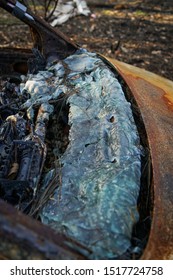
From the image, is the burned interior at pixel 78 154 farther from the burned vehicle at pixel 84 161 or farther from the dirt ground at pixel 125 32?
the dirt ground at pixel 125 32

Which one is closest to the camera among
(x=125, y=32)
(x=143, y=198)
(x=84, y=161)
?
(x=143, y=198)

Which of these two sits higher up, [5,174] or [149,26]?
[149,26]

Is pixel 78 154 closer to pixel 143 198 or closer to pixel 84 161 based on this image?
pixel 84 161

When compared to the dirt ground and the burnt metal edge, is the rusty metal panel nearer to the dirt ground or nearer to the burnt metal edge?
the burnt metal edge

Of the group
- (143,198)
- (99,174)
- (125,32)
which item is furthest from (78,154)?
(125,32)

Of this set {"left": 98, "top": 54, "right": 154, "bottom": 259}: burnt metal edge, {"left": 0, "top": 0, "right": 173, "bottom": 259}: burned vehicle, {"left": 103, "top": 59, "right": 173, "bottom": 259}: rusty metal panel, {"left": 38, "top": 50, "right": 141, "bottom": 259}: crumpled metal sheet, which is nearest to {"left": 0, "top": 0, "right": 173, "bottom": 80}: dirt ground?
{"left": 103, "top": 59, "right": 173, "bottom": 259}: rusty metal panel
